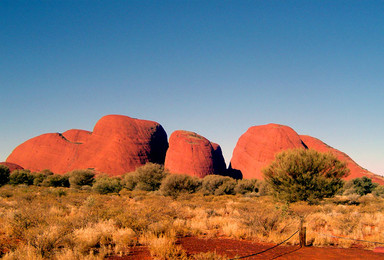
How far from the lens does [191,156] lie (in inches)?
2087

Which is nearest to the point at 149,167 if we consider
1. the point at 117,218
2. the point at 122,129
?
the point at 117,218

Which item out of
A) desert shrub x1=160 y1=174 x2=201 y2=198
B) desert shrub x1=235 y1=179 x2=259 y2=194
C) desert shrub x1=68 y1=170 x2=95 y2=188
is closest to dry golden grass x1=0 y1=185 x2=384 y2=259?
desert shrub x1=160 y1=174 x2=201 y2=198

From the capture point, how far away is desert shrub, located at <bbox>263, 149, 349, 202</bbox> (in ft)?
48.2

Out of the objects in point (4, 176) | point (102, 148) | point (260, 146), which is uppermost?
point (260, 146)

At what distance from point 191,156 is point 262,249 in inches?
1840

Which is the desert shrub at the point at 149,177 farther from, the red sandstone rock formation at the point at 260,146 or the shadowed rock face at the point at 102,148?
the red sandstone rock formation at the point at 260,146

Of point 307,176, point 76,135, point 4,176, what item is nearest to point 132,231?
point 307,176

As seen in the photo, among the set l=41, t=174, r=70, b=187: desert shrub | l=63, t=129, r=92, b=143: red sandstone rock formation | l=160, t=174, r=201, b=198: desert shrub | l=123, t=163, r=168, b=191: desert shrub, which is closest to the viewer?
l=160, t=174, r=201, b=198: desert shrub

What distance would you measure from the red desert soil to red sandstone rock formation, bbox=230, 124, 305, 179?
43.6 m

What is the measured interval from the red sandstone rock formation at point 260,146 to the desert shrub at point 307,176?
33.8 meters

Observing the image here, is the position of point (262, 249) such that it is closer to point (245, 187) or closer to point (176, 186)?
point (176, 186)

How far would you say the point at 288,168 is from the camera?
50.4 ft

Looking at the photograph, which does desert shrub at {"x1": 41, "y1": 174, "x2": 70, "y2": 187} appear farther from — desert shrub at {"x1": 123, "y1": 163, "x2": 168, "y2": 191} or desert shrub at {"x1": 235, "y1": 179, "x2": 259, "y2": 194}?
desert shrub at {"x1": 235, "y1": 179, "x2": 259, "y2": 194}

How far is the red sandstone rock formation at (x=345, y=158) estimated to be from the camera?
4253 cm
